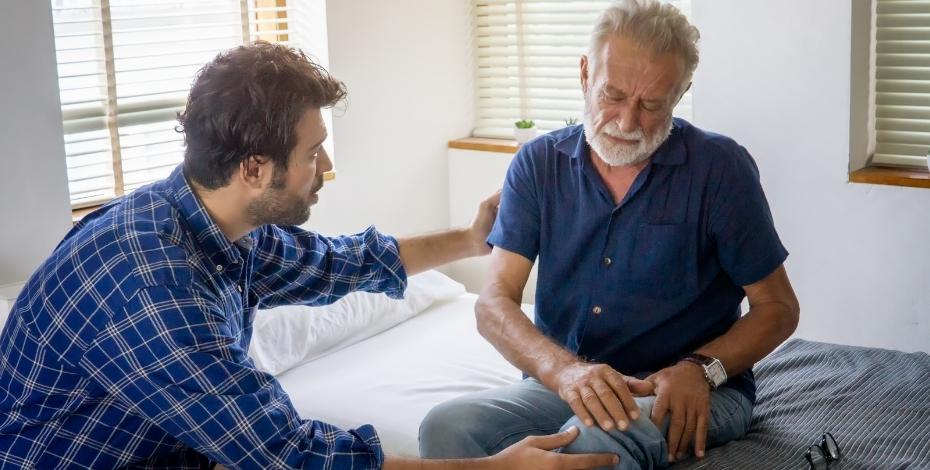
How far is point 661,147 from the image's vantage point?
7.00 feet

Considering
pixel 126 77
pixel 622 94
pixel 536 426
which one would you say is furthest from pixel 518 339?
pixel 126 77

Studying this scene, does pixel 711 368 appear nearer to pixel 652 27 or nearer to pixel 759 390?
pixel 759 390

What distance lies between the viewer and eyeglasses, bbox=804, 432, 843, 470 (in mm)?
1799

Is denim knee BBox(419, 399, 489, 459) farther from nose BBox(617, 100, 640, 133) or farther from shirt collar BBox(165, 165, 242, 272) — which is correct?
nose BBox(617, 100, 640, 133)

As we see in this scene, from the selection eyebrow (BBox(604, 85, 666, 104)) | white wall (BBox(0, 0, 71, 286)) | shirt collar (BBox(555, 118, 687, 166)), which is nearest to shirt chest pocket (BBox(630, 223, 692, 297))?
shirt collar (BBox(555, 118, 687, 166))

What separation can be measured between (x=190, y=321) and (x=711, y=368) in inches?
36.4

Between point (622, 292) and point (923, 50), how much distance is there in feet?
5.39

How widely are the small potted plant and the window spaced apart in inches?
39.9

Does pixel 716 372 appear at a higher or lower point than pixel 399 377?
higher

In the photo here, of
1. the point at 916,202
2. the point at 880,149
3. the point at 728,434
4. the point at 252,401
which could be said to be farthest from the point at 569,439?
the point at 880,149

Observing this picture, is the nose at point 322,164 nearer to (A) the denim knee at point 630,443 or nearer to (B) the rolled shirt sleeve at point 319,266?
(B) the rolled shirt sleeve at point 319,266

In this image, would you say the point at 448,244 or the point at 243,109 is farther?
the point at 448,244

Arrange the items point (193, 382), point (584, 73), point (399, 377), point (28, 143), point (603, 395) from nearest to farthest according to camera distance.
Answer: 1. point (193, 382)
2. point (603, 395)
3. point (584, 73)
4. point (28, 143)
5. point (399, 377)

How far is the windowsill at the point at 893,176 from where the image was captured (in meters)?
3.07
